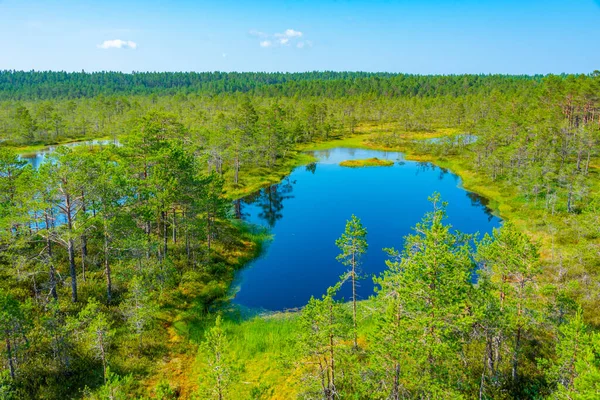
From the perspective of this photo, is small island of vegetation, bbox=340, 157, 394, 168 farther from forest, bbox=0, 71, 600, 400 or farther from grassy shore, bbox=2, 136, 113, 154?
grassy shore, bbox=2, 136, 113, 154

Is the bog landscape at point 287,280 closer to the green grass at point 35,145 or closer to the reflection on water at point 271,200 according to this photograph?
the reflection on water at point 271,200

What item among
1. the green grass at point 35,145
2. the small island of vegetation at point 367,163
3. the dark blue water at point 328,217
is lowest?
the dark blue water at point 328,217

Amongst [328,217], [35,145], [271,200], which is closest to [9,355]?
[328,217]

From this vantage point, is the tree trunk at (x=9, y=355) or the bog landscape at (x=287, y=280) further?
the tree trunk at (x=9, y=355)

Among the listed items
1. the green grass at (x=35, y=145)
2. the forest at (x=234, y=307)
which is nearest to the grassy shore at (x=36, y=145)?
the green grass at (x=35, y=145)

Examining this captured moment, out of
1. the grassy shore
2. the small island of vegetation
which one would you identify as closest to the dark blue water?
the small island of vegetation

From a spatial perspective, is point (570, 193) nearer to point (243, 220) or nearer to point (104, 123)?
point (243, 220)
